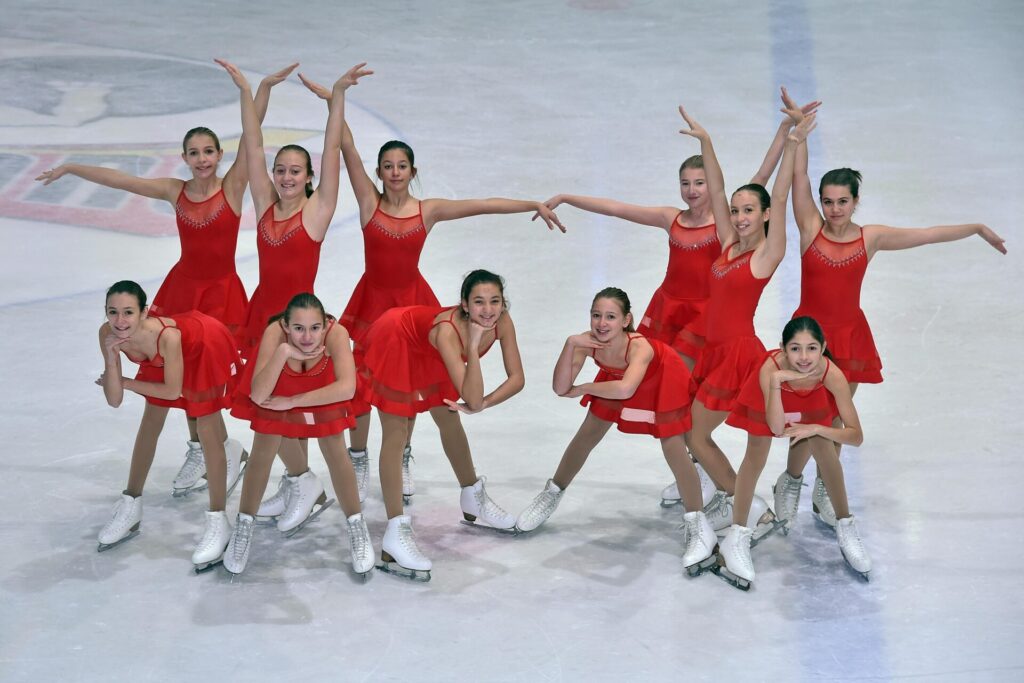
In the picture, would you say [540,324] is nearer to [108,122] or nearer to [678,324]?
[678,324]

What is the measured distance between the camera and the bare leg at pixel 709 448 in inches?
190

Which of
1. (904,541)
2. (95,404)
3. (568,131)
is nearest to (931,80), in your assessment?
(568,131)

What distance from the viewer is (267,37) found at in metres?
10.9

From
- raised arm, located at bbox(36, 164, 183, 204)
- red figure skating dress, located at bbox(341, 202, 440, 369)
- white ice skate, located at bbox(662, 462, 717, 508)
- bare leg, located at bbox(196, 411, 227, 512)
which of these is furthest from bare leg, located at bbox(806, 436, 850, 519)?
raised arm, located at bbox(36, 164, 183, 204)

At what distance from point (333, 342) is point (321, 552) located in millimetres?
767

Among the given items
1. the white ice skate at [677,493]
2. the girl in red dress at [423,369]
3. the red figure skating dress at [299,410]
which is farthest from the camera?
the white ice skate at [677,493]

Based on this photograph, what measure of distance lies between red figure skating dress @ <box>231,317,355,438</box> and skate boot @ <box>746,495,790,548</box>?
1.42 metres

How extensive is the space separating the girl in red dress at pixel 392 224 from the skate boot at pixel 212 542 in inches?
25.5

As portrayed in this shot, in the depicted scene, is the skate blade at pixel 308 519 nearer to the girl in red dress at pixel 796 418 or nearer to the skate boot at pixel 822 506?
Answer: the girl in red dress at pixel 796 418

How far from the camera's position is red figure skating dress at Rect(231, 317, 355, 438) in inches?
179

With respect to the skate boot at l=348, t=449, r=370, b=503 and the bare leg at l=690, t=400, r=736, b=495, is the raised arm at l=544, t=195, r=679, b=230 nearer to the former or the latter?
the bare leg at l=690, t=400, r=736, b=495

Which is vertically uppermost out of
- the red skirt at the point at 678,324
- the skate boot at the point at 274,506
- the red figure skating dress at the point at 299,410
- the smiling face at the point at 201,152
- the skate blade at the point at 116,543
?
Result: the smiling face at the point at 201,152

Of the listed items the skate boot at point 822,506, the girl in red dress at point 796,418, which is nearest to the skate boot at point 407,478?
the girl in red dress at point 796,418

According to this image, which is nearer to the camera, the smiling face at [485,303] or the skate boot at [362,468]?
the smiling face at [485,303]
